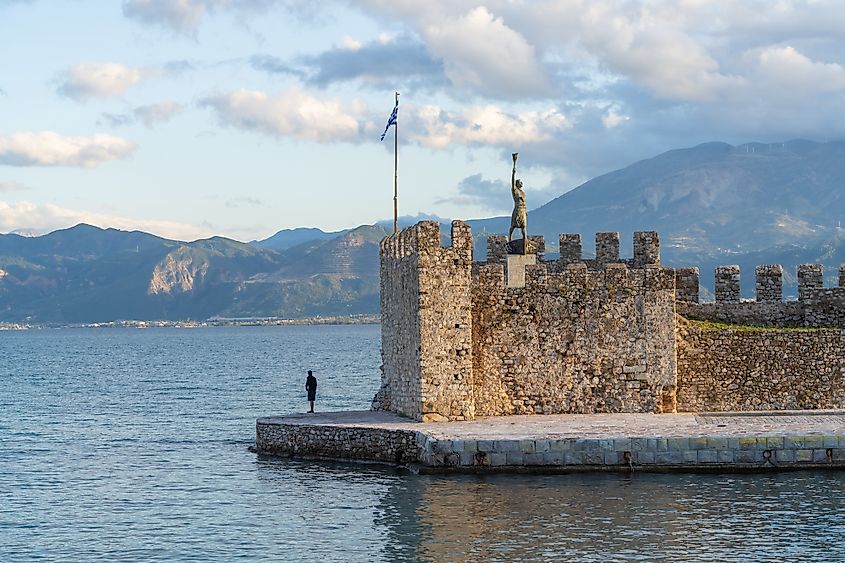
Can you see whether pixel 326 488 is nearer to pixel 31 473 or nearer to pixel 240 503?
pixel 240 503

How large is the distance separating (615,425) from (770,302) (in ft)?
23.9

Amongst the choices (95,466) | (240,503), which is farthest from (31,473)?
(240,503)

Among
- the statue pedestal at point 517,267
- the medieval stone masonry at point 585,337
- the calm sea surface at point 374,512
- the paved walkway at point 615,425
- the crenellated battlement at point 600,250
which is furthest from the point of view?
the crenellated battlement at point 600,250

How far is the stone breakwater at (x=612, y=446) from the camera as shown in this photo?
28875 millimetres

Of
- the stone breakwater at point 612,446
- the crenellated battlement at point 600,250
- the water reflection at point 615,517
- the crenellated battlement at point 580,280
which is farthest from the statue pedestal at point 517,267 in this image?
the water reflection at point 615,517

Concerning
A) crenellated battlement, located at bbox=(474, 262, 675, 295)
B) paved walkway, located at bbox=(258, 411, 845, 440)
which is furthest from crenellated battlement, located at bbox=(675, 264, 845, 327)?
paved walkway, located at bbox=(258, 411, 845, 440)

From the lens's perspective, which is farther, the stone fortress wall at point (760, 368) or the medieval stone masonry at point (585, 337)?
the stone fortress wall at point (760, 368)

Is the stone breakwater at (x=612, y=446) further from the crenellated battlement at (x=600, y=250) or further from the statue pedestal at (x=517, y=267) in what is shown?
the crenellated battlement at (x=600, y=250)

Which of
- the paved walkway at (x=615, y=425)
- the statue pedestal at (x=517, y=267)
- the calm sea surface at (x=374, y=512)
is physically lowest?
the calm sea surface at (x=374, y=512)

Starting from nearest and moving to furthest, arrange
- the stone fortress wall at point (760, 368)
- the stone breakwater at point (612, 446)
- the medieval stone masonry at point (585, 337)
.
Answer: the stone breakwater at point (612, 446) → the medieval stone masonry at point (585, 337) → the stone fortress wall at point (760, 368)

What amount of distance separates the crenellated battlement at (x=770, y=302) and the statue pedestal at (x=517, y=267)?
15.9 feet

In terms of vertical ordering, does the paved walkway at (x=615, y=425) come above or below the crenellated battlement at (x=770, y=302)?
below

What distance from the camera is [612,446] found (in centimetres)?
2884

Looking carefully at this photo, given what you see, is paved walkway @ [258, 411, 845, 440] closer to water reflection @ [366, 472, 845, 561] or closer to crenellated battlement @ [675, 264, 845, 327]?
water reflection @ [366, 472, 845, 561]
